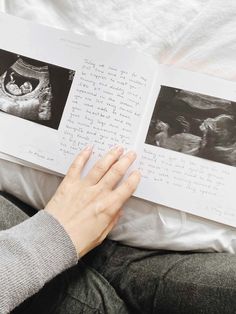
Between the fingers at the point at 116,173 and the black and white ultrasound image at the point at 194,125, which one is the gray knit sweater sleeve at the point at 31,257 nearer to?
the fingers at the point at 116,173

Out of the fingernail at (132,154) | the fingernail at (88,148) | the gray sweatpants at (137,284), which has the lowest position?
the gray sweatpants at (137,284)

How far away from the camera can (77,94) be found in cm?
63

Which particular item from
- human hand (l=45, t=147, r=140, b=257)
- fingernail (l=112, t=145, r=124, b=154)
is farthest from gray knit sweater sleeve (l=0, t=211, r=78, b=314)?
fingernail (l=112, t=145, r=124, b=154)

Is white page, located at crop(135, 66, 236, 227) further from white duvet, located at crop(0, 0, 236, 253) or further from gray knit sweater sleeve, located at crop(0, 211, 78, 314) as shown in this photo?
gray knit sweater sleeve, located at crop(0, 211, 78, 314)

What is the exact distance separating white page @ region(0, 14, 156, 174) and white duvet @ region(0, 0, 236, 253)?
24 mm

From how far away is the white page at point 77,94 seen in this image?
0.61m

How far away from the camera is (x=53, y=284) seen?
645mm

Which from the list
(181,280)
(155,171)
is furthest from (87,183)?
(181,280)

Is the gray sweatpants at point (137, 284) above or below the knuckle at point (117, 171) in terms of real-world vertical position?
below

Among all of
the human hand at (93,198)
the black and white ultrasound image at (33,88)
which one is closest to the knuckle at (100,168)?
the human hand at (93,198)

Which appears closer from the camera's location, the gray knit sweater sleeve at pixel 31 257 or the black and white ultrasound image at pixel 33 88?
the gray knit sweater sleeve at pixel 31 257

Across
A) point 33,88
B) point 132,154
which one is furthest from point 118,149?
point 33,88

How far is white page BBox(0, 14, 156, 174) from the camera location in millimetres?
614

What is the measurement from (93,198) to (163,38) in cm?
26
